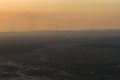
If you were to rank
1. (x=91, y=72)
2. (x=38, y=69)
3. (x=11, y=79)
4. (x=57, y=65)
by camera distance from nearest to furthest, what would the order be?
(x=11, y=79) < (x=91, y=72) < (x=38, y=69) < (x=57, y=65)

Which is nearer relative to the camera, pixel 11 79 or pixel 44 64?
pixel 11 79

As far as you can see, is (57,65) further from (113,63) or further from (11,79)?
(11,79)

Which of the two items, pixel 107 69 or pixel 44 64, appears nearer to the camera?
pixel 107 69

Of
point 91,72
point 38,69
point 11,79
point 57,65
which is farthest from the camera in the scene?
point 57,65

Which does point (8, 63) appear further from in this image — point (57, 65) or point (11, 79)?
point (11, 79)

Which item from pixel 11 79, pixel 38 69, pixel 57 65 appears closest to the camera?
pixel 11 79

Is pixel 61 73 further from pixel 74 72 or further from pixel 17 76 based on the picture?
pixel 17 76

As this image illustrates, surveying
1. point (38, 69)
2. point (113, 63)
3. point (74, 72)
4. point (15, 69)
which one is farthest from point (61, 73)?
point (113, 63)

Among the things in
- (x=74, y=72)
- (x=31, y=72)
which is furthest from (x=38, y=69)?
(x=74, y=72)
